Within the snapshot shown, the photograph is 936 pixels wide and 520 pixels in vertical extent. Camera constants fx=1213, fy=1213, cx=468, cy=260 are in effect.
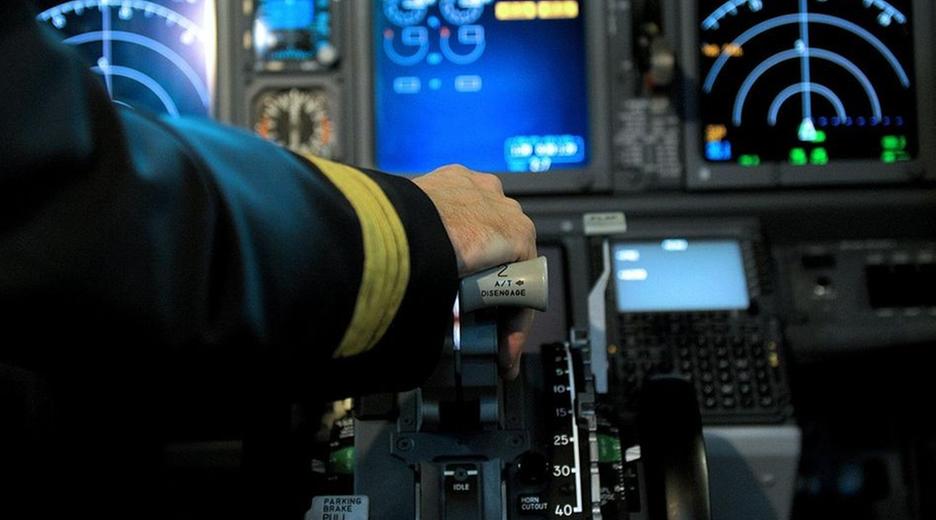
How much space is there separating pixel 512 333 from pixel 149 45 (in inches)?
66.4

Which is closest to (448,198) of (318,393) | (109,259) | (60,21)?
(318,393)

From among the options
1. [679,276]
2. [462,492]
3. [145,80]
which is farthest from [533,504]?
[145,80]

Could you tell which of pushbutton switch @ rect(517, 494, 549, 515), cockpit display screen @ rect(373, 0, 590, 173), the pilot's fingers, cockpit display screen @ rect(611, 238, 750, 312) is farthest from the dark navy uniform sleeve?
cockpit display screen @ rect(373, 0, 590, 173)

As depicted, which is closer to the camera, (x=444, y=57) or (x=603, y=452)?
(x=603, y=452)

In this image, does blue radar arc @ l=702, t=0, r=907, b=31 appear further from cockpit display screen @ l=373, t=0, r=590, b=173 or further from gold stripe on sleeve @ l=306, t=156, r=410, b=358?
gold stripe on sleeve @ l=306, t=156, r=410, b=358

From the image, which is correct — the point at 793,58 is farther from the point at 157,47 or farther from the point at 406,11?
the point at 157,47

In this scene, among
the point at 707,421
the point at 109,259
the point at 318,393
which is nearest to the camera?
the point at 109,259

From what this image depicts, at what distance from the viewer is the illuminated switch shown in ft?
3.90

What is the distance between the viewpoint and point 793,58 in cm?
250

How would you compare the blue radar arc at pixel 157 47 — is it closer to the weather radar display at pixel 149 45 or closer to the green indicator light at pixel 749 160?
the weather radar display at pixel 149 45

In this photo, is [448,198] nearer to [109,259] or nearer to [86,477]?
[109,259]

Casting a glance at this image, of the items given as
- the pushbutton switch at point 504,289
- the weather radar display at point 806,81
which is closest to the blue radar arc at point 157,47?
the weather radar display at point 806,81

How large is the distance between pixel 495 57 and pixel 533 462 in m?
1.43

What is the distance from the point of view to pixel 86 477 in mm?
1850
